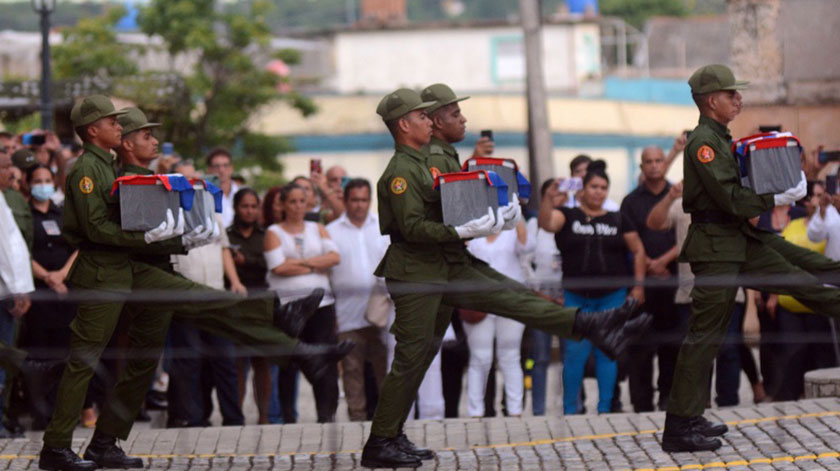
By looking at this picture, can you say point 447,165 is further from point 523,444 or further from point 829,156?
point 829,156

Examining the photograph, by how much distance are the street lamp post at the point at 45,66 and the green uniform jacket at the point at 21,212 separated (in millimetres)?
5663

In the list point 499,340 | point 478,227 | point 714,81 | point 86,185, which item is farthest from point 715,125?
point 86,185

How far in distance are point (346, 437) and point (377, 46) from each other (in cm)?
4210

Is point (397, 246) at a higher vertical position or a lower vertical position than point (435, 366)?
higher

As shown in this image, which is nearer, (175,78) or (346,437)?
(346,437)

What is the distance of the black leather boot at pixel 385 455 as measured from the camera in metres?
8.75

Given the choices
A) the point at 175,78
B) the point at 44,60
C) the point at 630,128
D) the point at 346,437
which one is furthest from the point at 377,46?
the point at 346,437

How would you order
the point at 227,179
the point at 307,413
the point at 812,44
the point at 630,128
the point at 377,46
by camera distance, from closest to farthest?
1. the point at 227,179
2. the point at 307,413
3. the point at 812,44
4. the point at 630,128
5. the point at 377,46

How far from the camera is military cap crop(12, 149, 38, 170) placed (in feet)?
39.0

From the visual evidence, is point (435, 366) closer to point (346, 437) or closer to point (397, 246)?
point (346, 437)

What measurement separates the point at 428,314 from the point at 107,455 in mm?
1931

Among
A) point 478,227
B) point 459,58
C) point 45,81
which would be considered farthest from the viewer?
point 459,58

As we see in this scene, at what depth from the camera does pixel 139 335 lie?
9094mm

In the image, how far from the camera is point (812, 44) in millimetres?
16828
